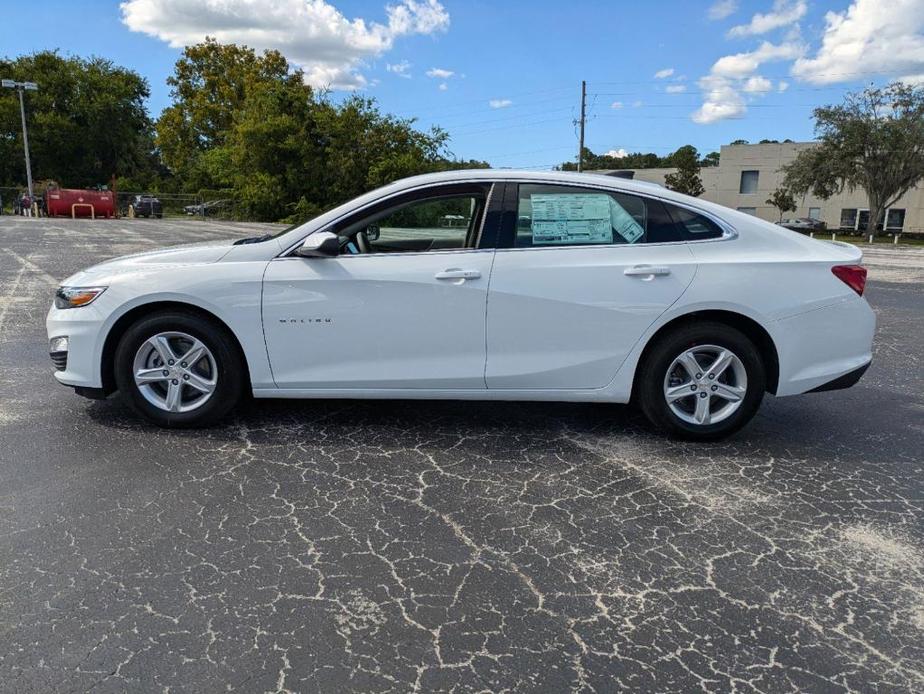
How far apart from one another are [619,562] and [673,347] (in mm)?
1620

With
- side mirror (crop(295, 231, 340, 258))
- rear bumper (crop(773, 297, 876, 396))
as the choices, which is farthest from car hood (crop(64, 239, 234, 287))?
rear bumper (crop(773, 297, 876, 396))

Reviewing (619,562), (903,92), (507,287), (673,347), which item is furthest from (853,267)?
(903,92)

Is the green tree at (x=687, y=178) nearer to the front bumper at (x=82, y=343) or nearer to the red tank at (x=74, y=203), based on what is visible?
the red tank at (x=74, y=203)

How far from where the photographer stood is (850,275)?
13.6 ft

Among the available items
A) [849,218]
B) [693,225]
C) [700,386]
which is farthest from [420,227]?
[849,218]

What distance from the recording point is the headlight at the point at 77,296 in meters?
4.26

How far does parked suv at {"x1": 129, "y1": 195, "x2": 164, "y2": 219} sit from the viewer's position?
47250 mm

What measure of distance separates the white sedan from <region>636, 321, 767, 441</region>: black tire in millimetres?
12

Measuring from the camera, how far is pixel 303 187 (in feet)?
138

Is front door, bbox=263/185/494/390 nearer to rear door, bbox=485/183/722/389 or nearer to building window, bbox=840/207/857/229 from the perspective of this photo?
rear door, bbox=485/183/722/389

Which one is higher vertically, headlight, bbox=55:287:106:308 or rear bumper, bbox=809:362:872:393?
headlight, bbox=55:287:106:308

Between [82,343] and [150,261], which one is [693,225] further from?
[82,343]

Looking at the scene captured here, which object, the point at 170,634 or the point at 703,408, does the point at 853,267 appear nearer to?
the point at 703,408

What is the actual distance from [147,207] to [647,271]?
162 ft
